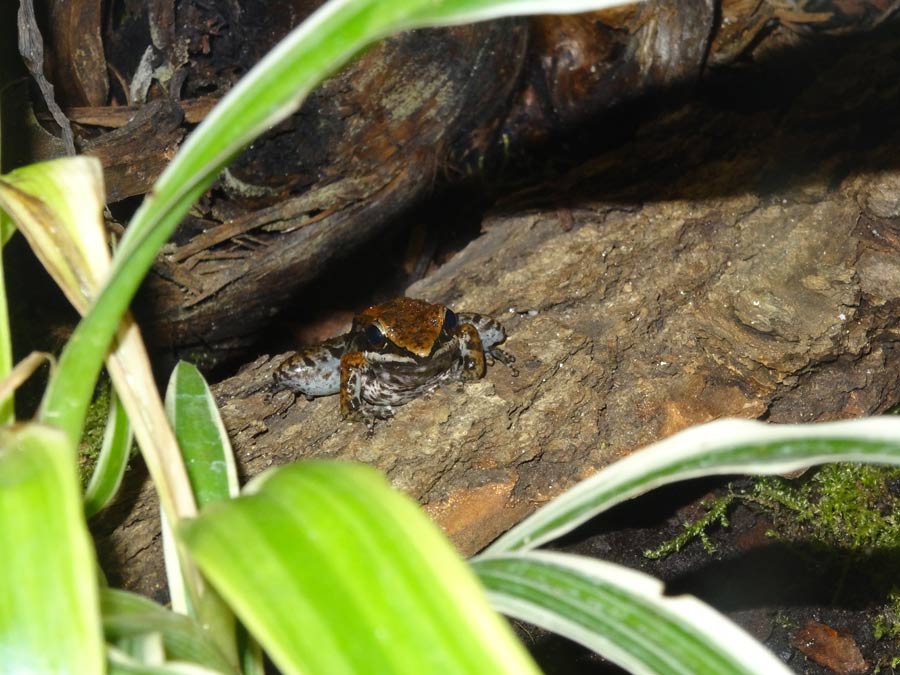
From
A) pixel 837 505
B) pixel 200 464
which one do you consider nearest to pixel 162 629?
pixel 200 464

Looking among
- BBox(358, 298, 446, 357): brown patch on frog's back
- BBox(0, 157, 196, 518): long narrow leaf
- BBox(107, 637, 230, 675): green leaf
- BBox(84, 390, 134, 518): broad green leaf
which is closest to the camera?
BBox(107, 637, 230, 675): green leaf

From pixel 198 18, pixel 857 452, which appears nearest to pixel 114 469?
pixel 857 452

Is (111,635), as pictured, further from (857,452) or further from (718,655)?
(857,452)

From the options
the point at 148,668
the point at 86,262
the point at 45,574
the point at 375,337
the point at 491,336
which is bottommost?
the point at 375,337

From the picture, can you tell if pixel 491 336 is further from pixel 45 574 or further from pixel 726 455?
pixel 45 574

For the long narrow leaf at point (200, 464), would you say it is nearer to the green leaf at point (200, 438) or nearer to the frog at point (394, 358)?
the green leaf at point (200, 438)

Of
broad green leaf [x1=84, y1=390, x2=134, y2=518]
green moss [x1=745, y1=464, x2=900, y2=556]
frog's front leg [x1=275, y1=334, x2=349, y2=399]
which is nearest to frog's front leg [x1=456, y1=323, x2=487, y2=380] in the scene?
frog's front leg [x1=275, y1=334, x2=349, y2=399]

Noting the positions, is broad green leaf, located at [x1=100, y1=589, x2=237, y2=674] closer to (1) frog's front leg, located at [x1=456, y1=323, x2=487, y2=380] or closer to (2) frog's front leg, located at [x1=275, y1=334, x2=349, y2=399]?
(2) frog's front leg, located at [x1=275, y1=334, x2=349, y2=399]
